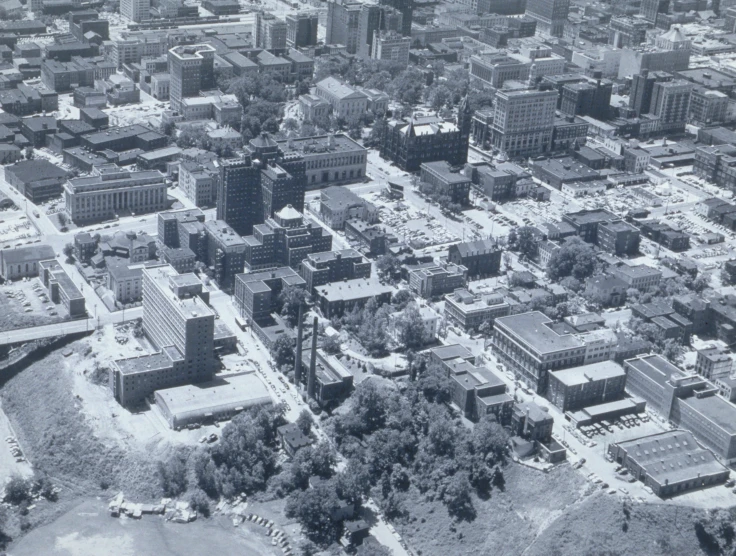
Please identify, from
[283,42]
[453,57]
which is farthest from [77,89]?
[453,57]

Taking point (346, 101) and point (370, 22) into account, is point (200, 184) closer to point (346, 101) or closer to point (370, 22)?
point (346, 101)

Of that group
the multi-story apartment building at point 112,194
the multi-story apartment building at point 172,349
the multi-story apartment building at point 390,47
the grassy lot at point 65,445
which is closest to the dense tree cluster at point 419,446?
the multi-story apartment building at point 172,349

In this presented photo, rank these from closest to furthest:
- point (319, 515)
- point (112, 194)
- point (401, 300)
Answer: point (319, 515), point (401, 300), point (112, 194)

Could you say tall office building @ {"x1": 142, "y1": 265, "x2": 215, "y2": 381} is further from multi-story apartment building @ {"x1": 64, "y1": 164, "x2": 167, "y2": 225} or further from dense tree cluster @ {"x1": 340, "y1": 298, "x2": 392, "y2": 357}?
multi-story apartment building @ {"x1": 64, "y1": 164, "x2": 167, "y2": 225}

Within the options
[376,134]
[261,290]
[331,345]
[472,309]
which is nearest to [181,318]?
[261,290]

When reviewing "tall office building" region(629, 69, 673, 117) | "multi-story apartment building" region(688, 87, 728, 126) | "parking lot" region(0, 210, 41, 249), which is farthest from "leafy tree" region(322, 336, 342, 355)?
"multi-story apartment building" region(688, 87, 728, 126)

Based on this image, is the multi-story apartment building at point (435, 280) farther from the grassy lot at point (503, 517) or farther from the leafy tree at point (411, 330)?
the grassy lot at point (503, 517)

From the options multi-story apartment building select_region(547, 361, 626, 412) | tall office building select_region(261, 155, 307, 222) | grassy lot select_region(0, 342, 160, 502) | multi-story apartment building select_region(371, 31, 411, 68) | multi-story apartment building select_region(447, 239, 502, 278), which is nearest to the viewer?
grassy lot select_region(0, 342, 160, 502)

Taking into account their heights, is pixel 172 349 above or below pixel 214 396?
above
